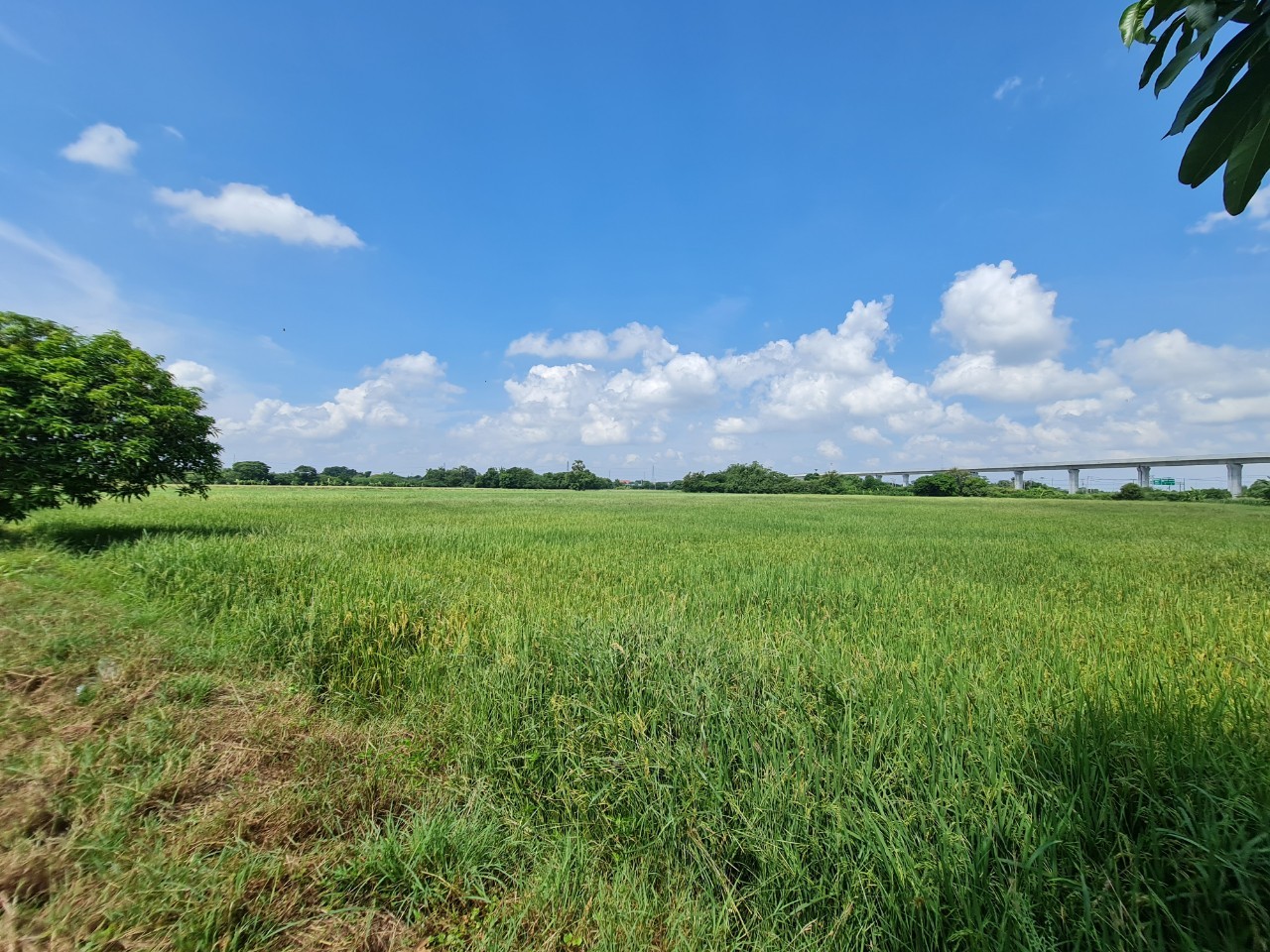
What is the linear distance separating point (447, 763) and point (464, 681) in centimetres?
73

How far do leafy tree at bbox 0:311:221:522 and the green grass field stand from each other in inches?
158

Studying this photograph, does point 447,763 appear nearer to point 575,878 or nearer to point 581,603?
point 575,878

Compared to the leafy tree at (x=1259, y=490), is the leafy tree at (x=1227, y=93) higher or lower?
higher

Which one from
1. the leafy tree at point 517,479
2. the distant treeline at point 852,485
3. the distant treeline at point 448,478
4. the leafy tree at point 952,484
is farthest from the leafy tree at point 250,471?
the leafy tree at point 952,484

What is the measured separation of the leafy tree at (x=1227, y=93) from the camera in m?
0.94

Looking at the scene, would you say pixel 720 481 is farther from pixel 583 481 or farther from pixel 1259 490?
pixel 1259 490

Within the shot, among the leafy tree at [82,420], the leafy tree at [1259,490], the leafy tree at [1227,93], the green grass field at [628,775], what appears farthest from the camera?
the leafy tree at [1259,490]

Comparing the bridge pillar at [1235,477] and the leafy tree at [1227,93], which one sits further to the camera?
the bridge pillar at [1235,477]

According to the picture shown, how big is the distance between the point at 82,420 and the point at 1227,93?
1262 cm

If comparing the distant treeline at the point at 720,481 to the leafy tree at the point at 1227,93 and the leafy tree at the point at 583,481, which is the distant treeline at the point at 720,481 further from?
the leafy tree at the point at 1227,93

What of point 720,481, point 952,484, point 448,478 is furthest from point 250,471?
point 952,484

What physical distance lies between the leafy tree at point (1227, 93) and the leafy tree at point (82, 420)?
11.6 metres

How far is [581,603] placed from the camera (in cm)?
525

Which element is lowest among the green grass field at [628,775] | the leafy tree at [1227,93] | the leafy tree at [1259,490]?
the green grass field at [628,775]
